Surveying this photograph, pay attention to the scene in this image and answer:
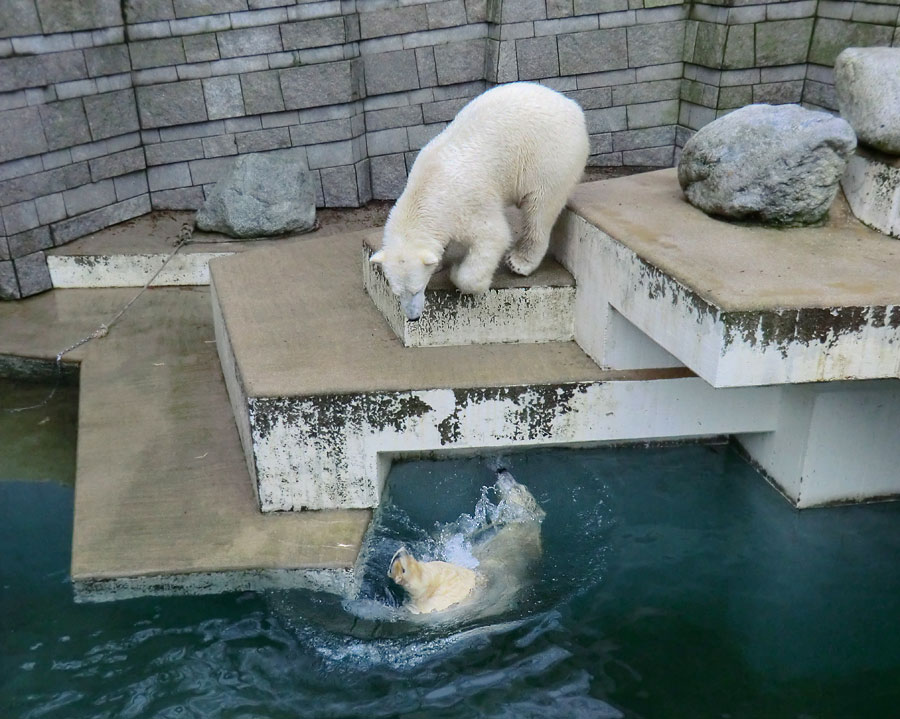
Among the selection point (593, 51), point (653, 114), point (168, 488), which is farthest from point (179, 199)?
point (653, 114)

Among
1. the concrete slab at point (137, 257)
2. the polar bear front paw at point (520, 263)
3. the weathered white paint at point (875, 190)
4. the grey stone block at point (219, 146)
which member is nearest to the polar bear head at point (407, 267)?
the polar bear front paw at point (520, 263)

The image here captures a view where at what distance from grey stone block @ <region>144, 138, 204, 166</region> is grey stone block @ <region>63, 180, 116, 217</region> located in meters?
0.45

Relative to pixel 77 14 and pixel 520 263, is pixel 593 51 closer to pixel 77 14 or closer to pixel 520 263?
pixel 520 263

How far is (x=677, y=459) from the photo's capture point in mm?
5008

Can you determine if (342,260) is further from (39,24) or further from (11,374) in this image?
(39,24)

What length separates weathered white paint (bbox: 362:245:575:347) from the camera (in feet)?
15.9

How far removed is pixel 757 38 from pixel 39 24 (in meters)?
5.84

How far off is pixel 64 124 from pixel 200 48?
4.27 feet

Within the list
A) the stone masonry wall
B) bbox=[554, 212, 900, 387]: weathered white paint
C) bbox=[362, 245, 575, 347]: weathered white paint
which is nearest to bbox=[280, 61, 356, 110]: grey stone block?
the stone masonry wall

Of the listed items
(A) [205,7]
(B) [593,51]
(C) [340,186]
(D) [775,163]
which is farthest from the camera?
(C) [340,186]

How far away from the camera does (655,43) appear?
8102 millimetres

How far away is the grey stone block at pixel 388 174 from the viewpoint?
834cm

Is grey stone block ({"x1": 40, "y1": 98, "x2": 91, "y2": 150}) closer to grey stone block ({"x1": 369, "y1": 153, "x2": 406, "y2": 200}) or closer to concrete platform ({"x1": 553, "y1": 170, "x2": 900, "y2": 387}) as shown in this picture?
grey stone block ({"x1": 369, "y1": 153, "x2": 406, "y2": 200})

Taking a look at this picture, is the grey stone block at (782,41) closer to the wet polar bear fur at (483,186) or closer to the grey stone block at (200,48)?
the wet polar bear fur at (483,186)
